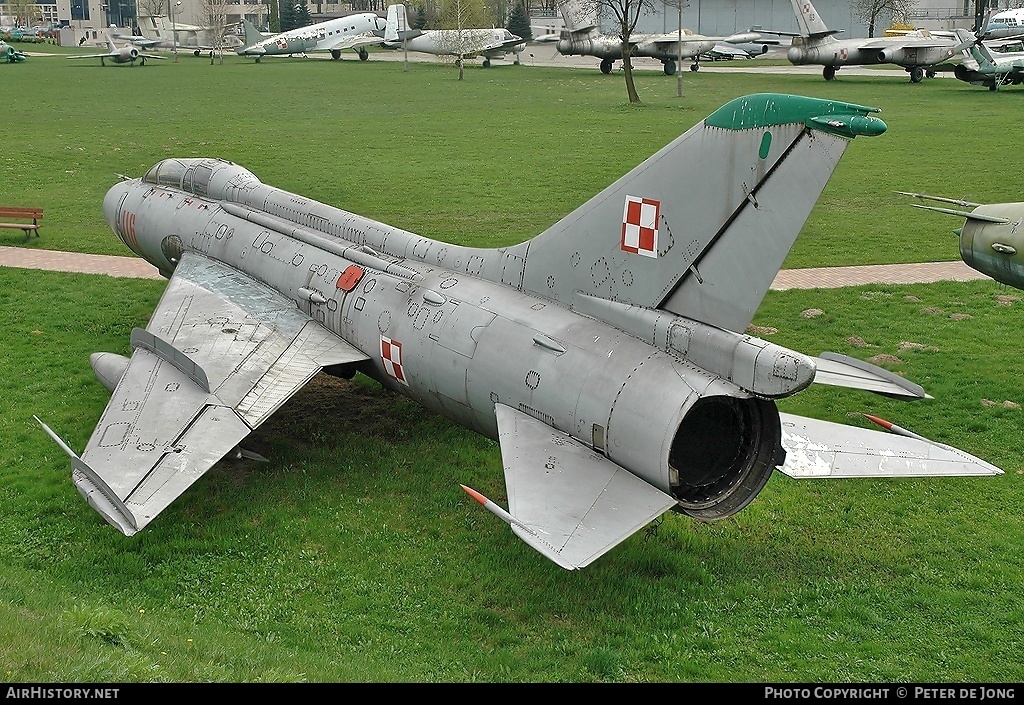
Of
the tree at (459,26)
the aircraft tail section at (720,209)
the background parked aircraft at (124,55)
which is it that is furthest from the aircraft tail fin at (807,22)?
the aircraft tail section at (720,209)

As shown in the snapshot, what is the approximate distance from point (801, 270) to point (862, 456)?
12.9 meters

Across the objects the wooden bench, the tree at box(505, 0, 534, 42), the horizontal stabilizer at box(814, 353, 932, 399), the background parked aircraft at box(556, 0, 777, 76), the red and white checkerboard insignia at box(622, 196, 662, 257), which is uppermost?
the tree at box(505, 0, 534, 42)

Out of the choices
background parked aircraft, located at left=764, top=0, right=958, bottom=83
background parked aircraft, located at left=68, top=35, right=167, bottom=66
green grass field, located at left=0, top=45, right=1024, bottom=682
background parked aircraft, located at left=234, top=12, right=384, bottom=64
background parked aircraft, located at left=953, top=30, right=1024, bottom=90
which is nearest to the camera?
green grass field, located at left=0, top=45, right=1024, bottom=682

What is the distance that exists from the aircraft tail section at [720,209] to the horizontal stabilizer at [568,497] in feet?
6.53

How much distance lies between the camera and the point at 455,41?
270ft

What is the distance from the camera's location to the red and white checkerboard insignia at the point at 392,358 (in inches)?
523

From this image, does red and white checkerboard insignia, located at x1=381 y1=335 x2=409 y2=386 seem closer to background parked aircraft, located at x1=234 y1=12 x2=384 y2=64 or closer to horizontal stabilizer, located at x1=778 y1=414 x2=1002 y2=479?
horizontal stabilizer, located at x1=778 y1=414 x2=1002 y2=479

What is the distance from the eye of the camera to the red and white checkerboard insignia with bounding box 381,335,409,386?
13289 mm

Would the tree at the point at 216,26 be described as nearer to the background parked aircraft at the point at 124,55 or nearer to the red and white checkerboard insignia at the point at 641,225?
the background parked aircraft at the point at 124,55

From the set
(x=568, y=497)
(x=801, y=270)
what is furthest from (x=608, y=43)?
(x=568, y=497)

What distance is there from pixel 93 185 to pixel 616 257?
26.8m

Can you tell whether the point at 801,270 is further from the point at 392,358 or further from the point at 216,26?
the point at 216,26

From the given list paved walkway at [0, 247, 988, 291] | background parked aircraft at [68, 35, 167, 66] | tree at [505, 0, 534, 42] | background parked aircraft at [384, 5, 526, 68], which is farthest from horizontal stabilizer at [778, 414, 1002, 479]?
tree at [505, 0, 534, 42]

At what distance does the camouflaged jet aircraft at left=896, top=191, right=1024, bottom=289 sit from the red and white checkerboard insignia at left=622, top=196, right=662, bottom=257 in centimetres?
571
